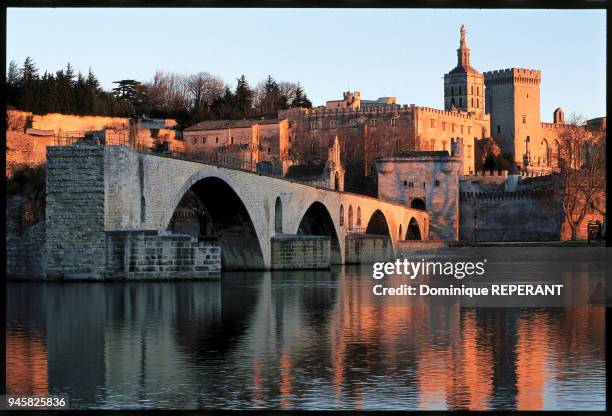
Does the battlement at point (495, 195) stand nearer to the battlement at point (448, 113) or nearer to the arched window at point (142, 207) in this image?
the battlement at point (448, 113)

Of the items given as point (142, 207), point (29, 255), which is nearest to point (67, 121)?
point (142, 207)

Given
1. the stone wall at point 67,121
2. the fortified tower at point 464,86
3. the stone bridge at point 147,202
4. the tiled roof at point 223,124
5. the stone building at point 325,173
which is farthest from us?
the fortified tower at point 464,86

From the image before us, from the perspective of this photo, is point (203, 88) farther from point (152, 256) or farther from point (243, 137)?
point (152, 256)

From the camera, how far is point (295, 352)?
65.8 feet

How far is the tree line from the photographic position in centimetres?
9288

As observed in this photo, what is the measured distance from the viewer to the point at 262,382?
53.6 ft

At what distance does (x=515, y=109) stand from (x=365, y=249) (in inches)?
3067

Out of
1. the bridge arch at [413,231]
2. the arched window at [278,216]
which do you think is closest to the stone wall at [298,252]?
the arched window at [278,216]

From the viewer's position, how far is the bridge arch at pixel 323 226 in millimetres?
65375

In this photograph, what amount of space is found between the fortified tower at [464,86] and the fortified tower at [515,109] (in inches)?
76.6

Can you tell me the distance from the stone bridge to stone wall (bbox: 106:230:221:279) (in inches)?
15.6

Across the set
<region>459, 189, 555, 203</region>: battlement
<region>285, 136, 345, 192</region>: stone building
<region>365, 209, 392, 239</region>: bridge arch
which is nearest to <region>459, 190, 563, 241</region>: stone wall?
<region>459, 189, 555, 203</region>: battlement

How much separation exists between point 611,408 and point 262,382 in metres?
4.93

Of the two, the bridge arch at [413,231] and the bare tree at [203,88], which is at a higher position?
the bare tree at [203,88]
